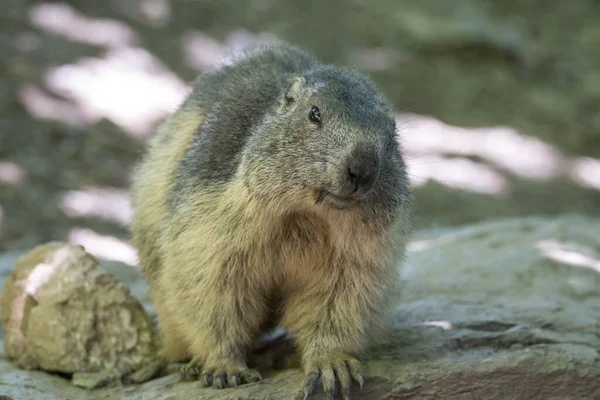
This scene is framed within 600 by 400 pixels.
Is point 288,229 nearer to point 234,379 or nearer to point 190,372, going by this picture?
point 234,379

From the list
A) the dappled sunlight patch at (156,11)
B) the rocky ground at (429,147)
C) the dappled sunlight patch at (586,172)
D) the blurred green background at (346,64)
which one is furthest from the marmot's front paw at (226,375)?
the dappled sunlight patch at (156,11)

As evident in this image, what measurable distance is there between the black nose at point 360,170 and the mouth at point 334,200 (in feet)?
0.33

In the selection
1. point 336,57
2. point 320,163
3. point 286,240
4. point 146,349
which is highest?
point 336,57

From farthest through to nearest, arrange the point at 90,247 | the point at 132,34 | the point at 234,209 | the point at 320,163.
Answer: the point at 132,34 → the point at 90,247 → the point at 234,209 → the point at 320,163

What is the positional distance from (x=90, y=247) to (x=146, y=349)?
3.16m

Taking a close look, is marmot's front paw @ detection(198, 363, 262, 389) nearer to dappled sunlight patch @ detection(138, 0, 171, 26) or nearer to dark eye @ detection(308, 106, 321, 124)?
dark eye @ detection(308, 106, 321, 124)

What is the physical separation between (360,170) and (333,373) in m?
1.36

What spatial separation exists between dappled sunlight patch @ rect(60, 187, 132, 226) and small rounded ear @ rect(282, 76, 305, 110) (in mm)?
4504

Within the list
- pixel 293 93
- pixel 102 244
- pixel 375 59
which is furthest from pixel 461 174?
pixel 293 93

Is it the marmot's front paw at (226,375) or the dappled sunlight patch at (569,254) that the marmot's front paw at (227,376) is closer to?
the marmot's front paw at (226,375)

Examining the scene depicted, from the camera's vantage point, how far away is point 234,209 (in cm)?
522

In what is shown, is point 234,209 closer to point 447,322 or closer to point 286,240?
point 286,240

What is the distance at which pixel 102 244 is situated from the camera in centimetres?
895

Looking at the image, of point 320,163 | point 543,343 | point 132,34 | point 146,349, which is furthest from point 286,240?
point 132,34
